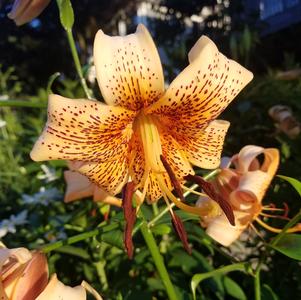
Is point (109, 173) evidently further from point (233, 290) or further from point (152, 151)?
point (233, 290)

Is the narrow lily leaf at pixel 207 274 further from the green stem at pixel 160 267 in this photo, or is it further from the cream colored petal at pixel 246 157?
the cream colored petal at pixel 246 157

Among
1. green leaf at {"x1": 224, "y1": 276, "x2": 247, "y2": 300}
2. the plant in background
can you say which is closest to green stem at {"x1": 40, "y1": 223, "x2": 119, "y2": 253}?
the plant in background

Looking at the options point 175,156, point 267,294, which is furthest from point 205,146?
point 267,294

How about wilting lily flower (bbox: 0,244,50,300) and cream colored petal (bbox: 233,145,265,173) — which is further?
cream colored petal (bbox: 233,145,265,173)

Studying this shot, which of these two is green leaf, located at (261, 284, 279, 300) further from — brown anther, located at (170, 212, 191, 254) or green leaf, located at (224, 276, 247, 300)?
brown anther, located at (170, 212, 191, 254)

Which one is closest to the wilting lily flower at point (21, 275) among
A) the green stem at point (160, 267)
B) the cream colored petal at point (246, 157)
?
the green stem at point (160, 267)

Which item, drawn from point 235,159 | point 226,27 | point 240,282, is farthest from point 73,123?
point 226,27

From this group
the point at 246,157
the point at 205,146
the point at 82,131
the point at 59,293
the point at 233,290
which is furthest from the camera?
the point at 233,290

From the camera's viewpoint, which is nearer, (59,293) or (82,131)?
(59,293)
